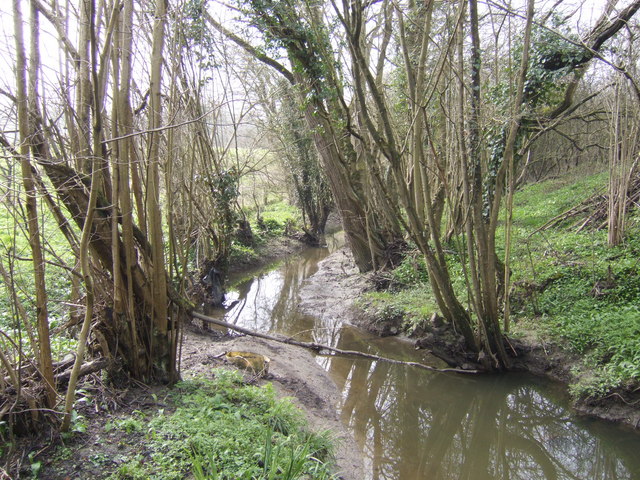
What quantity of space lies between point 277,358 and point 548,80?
5225mm

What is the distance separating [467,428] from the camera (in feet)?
16.3

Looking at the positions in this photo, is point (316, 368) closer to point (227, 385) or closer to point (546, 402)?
point (227, 385)

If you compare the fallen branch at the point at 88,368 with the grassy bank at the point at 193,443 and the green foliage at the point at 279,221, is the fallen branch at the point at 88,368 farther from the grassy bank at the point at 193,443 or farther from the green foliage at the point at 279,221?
the green foliage at the point at 279,221

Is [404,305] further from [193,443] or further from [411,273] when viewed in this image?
[193,443]

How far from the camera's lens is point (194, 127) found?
240 inches

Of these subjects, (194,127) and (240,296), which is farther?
(240,296)

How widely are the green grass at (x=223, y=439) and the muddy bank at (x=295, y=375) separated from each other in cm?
41

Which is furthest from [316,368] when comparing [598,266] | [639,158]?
[639,158]

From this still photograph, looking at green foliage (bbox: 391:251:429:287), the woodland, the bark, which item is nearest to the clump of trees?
the woodland

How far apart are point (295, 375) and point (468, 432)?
219 centimetres

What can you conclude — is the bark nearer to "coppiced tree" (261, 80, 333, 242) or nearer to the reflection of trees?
the reflection of trees

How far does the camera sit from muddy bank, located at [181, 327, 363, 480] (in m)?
4.35

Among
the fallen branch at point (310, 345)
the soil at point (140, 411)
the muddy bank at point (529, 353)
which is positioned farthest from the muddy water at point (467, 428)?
the fallen branch at point (310, 345)

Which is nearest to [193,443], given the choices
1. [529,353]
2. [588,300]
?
[529,353]
